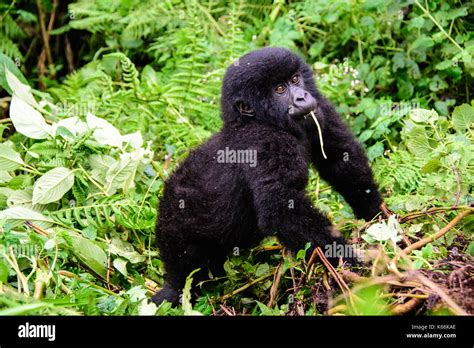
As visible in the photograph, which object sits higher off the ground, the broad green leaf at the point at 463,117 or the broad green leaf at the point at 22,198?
the broad green leaf at the point at 463,117

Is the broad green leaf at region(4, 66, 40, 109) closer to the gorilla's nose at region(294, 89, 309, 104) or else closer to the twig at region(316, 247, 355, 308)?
the gorilla's nose at region(294, 89, 309, 104)

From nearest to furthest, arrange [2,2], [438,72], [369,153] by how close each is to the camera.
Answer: [369,153], [438,72], [2,2]

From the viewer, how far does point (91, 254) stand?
13.8ft

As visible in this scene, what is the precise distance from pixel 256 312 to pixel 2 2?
4.76 metres

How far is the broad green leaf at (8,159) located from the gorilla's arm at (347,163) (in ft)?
6.14

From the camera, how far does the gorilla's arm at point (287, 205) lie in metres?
3.76

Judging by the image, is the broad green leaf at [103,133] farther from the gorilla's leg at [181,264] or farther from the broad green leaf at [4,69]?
the gorilla's leg at [181,264]

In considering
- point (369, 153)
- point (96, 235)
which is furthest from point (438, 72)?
point (96, 235)

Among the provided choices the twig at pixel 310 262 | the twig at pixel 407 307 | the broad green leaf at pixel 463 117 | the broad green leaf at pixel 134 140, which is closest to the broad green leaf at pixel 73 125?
the broad green leaf at pixel 134 140

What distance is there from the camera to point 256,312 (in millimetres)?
3896
